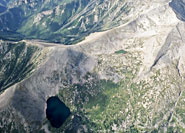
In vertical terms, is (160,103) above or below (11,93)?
below

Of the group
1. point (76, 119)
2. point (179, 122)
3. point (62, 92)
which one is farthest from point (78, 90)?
point (179, 122)

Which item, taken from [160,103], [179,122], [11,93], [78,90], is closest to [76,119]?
[78,90]

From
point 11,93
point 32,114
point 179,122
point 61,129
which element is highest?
point 11,93

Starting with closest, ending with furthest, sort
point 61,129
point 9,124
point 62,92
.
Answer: point 9,124 → point 61,129 → point 62,92

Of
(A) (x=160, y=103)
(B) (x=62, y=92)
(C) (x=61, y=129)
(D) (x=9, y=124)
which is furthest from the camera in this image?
(B) (x=62, y=92)

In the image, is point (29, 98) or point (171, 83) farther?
point (171, 83)

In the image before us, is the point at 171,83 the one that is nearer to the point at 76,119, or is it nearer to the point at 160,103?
the point at 160,103

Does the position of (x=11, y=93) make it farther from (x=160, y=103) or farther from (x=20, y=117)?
(x=160, y=103)
